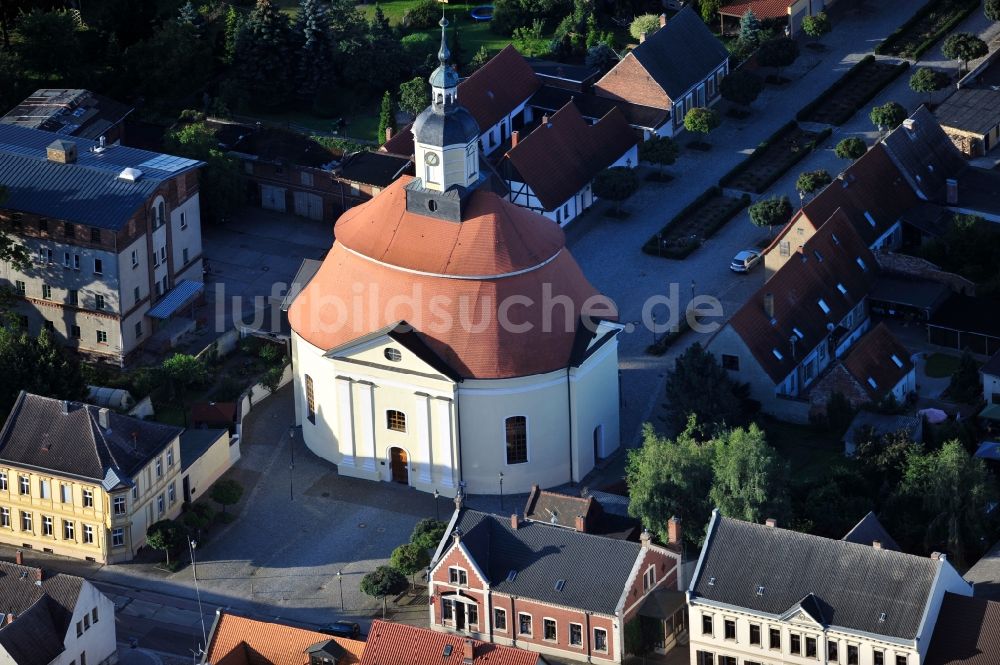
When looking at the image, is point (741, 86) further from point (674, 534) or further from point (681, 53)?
point (674, 534)

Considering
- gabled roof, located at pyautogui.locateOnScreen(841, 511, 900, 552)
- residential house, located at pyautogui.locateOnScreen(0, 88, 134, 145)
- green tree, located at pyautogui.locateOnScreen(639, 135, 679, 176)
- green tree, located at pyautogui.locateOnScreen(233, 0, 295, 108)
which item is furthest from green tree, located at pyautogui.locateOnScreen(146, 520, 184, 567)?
green tree, located at pyautogui.locateOnScreen(233, 0, 295, 108)

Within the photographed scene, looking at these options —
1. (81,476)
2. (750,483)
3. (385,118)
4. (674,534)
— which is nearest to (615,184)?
(385,118)

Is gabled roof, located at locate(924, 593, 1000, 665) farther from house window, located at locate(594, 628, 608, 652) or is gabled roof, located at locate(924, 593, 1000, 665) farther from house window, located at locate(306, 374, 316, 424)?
house window, located at locate(306, 374, 316, 424)

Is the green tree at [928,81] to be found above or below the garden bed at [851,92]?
above

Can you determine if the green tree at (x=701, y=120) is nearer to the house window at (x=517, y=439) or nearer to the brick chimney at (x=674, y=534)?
the house window at (x=517, y=439)

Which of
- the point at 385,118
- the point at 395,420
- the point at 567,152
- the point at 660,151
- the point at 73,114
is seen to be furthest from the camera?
the point at 385,118

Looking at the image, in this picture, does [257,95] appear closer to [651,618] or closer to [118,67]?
[118,67]

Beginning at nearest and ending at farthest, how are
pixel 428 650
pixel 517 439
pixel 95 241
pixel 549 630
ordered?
pixel 428 650, pixel 549 630, pixel 517 439, pixel 95 241

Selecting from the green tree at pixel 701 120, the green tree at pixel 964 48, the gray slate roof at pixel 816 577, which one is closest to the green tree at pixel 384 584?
the gray slate roof at pixel 816 577
